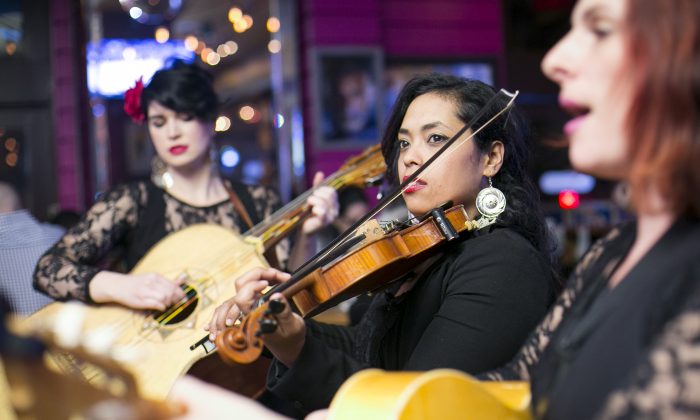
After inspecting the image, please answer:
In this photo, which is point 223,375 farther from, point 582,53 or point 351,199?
point 351,199

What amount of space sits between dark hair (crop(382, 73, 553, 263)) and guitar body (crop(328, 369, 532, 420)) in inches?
31.8

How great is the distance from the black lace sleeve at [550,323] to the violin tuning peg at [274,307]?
0.43 m

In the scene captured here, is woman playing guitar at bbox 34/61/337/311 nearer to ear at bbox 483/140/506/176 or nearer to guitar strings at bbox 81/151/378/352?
guitar strings at bbox 81/151/378/352

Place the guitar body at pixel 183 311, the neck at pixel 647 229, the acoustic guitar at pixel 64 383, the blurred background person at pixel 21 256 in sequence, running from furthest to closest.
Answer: the blurred background person at pixel 21 256 → the guitar body at pixel 183 311 → the neck at pixel 647 229 → the acoustic guitar at pixel 64 383

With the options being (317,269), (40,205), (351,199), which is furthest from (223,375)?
(40,205)

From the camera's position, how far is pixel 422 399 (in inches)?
48.6

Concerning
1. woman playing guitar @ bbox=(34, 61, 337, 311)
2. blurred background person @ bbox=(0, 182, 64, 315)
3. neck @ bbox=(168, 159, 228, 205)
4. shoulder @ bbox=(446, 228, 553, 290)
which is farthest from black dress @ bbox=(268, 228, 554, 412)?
blurred background person @ bbox=(0, 182, 64, 315)

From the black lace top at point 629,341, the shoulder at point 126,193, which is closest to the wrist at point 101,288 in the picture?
the shoulder at point 126,193

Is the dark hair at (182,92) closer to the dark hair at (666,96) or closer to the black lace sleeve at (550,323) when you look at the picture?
the black lace sleeve at (550,323)

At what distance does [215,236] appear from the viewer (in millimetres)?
2900

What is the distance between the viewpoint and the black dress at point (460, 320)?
179cm

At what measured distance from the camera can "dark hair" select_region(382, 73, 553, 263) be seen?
2.14 m

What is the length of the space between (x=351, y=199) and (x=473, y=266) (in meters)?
3.25

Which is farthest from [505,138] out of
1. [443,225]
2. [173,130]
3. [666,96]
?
[173,130]
